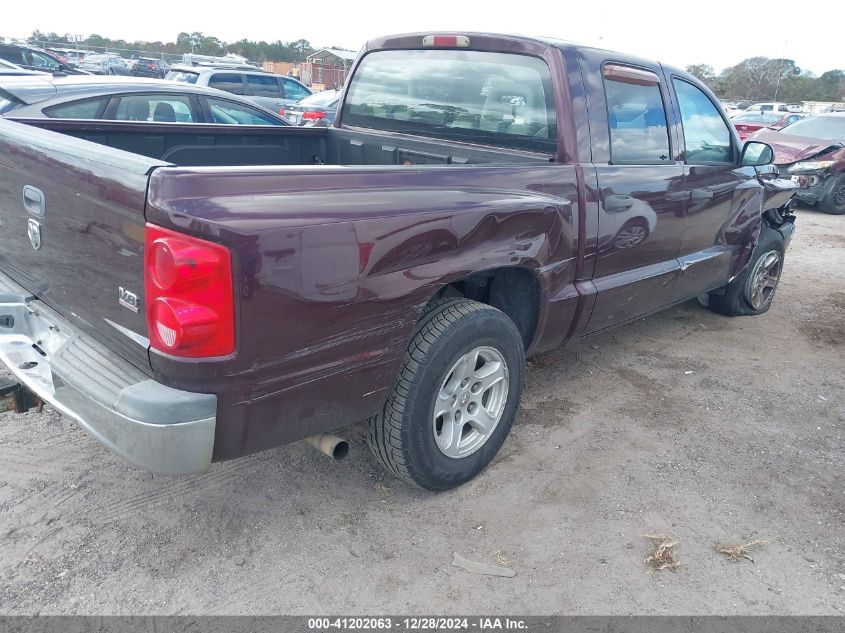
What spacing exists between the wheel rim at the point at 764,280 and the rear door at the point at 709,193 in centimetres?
62

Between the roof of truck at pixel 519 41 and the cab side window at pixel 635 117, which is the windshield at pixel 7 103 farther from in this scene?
the cab side window at pixel 635 117

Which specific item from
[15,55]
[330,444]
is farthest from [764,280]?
[15,55]

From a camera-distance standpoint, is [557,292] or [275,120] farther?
[275,120]

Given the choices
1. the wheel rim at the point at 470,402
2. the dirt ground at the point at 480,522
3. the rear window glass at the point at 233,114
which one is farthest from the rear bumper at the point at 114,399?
the rear window glass at the point at 233,114

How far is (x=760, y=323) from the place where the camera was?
575cm

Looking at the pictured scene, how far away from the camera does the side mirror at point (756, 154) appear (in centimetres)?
471

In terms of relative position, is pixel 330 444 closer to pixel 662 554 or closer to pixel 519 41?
pixel 662 554

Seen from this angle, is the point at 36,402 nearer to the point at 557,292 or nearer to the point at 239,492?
the point at 239,492

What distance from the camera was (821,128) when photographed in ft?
38.7

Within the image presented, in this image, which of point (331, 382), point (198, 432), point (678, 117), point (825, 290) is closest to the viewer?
point (198, 432)

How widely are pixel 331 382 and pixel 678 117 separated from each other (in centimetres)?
291

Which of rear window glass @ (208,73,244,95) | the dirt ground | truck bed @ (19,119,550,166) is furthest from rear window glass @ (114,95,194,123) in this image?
rear window glass @ (208,73,244,95)

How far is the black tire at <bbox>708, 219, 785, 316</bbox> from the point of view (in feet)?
17.9

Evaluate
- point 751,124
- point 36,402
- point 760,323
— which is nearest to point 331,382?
point 36,402
